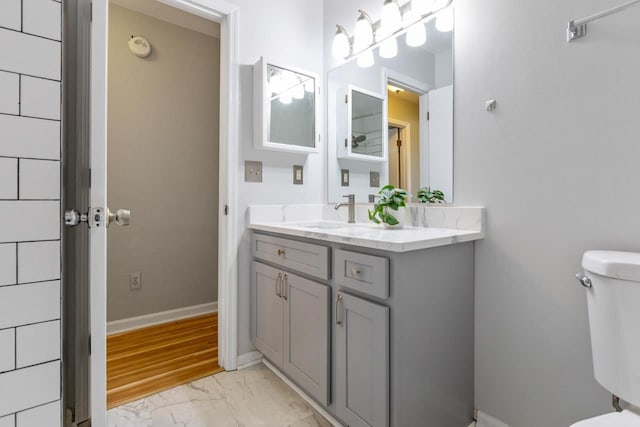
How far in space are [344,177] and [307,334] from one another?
3.50 feet

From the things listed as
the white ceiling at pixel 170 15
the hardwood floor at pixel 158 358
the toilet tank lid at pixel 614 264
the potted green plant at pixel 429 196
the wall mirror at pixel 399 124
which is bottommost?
the hardwood floor at pixel 158 358

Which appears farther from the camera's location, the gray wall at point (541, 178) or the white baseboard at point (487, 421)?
the white baseboard at point (487, 421)

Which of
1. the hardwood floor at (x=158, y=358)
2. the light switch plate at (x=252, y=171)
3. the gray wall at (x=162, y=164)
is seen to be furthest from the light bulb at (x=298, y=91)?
the hardwood floor at (x=158, y=358)

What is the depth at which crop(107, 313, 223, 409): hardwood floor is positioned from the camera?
169 cm

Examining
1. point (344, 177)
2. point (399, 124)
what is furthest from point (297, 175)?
A: point (399, 124)

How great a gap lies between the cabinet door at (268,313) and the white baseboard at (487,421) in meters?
0.93

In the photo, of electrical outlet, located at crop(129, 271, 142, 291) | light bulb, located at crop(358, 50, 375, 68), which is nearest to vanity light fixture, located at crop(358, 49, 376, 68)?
light bulb, located at crop(358, 50, 375, 68)

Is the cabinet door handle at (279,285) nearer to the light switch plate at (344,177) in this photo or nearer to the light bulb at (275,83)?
the light switch plate at (344,177)

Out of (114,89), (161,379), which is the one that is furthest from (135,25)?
(161,379)

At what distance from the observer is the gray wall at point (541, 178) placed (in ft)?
3.42

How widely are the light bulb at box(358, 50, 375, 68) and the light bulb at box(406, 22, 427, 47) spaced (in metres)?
0.28

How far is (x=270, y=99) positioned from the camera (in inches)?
76.0

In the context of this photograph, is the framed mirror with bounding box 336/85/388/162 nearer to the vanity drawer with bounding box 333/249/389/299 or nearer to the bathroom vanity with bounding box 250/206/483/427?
the bathroom vanity with bounding box 250/206/483/427

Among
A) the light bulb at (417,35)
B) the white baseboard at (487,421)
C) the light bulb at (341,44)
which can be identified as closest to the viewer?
the white baseboard at (487,421)
